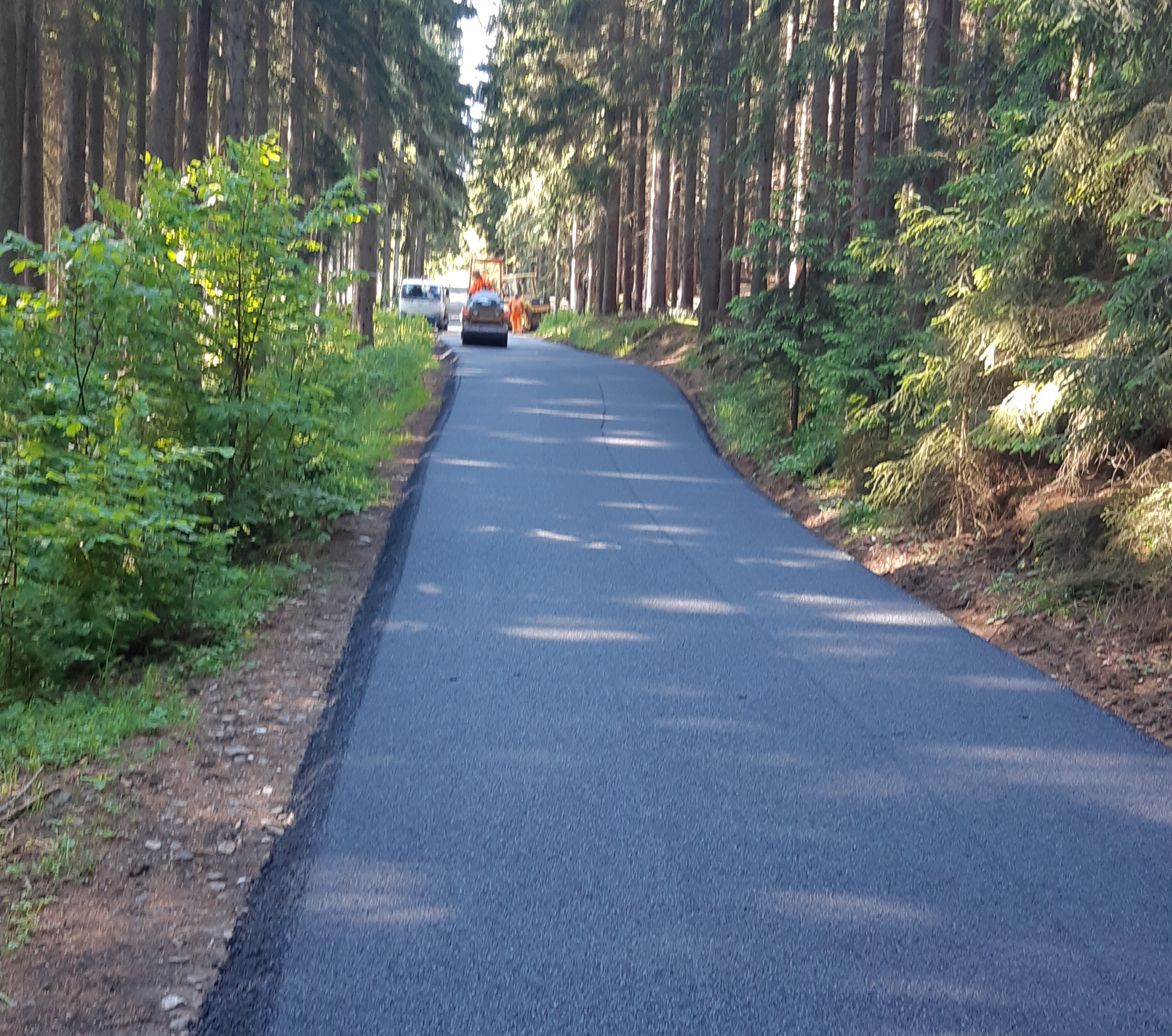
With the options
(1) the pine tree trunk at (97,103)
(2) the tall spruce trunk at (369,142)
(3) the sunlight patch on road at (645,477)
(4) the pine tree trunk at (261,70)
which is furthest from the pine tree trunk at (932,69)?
(1) the pine tree trunk at (97,103)

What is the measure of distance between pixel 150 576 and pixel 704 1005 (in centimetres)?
529

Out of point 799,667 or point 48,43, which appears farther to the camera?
point 48,43

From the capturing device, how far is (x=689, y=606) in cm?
905

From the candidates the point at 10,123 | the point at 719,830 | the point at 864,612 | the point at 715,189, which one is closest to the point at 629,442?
the point at 864,612

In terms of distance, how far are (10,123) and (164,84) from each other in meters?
3.47

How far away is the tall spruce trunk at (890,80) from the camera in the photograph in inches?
690

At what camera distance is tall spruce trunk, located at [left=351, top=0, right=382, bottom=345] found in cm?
2411

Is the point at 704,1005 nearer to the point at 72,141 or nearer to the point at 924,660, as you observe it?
the point at 924,660

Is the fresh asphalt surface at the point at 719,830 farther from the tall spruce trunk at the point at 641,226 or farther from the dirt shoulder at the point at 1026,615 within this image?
the tall spruce trunk at the point at 641,226

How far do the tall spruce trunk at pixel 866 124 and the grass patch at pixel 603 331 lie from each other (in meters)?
11.1

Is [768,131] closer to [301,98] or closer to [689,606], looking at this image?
[301,98]

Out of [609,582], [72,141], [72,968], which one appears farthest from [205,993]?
[72,141]

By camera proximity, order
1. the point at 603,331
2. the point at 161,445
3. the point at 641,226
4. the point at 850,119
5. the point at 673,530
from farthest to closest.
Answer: the point at 641,226
the point at 603,331
the point at 850,119
the point at 673,530
the point at 161,445

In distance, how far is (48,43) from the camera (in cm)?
2239
